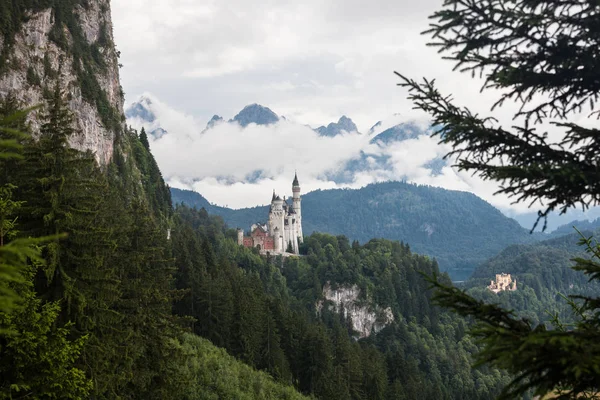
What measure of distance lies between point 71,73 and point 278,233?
8722 centimetres

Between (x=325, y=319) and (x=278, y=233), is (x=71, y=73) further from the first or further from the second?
(x=278, y=233)

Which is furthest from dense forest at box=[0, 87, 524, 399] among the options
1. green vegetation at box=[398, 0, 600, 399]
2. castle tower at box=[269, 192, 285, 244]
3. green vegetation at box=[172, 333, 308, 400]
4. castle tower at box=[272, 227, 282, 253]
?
castle tower at box=[269, 192, 285, 244]

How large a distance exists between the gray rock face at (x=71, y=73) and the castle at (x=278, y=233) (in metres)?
64.9

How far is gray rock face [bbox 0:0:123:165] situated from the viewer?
6209 centimetres

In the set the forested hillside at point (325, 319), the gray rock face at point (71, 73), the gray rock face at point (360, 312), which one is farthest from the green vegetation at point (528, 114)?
the gray rock face at point (360, 312)

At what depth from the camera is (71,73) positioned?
76.8 meters

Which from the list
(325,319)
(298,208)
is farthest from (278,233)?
(325,319)

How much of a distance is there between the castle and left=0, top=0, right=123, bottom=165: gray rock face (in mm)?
64858

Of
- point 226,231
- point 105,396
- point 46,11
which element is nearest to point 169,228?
point 46,11

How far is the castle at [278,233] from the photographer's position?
6117 inches

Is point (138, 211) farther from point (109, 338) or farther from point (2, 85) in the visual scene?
point (2, 85)

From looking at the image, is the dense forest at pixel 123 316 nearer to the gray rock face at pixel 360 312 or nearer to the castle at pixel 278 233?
the gray rock face at pixel 360 312

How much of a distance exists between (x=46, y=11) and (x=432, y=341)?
100720mm

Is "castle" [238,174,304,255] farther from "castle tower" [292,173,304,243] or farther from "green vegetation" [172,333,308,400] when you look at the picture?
"green vegetation" [172,333,308,400]
